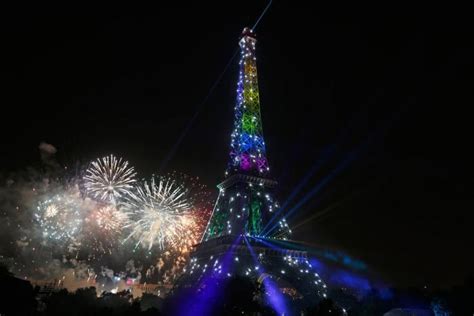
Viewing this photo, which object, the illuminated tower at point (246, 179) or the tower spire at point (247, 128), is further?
the tower spire at point (247, 128)

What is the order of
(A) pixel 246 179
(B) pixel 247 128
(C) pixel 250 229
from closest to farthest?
(C) pixel 250 229, (A) pixel 246 179, (B) pixel 247 128

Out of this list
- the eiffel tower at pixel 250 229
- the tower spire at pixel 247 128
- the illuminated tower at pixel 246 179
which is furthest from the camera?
the tower spire at pixel 247 128

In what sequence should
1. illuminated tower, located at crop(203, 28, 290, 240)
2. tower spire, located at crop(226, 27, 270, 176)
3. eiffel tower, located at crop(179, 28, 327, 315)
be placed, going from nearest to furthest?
eiffel tower, located at crop(179, 28, 327, 315), illuminated tower, located at crop(203, 28, 290, 240), tower spire, located at crop(226, 27, 270, 176)

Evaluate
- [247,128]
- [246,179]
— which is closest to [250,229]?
[246,179]

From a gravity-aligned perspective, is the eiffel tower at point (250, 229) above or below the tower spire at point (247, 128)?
below

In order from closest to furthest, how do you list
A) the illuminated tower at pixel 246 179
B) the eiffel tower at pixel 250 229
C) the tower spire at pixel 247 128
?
the eiffel tower at pixel 250 229 → the illuminated tower at pixel 246 179 → the tower spire at pixel 247 128

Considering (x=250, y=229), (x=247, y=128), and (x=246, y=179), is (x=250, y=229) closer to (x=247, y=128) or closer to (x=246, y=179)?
(x=246, y=179)

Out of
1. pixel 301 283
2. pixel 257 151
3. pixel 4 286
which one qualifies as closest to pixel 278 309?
pixel 301 283
